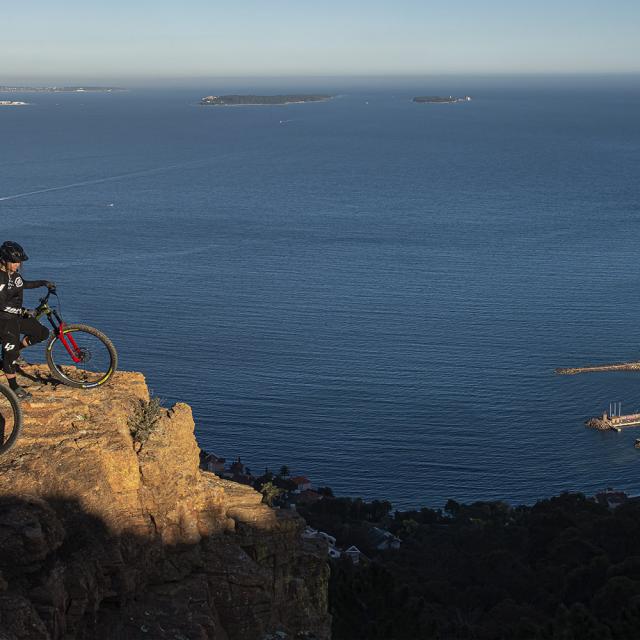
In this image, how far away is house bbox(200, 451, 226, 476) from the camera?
50.4 meters

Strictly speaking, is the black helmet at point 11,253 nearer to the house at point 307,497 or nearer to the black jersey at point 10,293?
the black jersey at point 10,293

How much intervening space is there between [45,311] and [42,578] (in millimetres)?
3612

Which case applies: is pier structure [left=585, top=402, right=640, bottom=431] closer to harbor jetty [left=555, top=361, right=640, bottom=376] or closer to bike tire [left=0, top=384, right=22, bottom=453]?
harbor jetty [left=555, top=361, right=640, bottom=376]

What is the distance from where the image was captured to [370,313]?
7788 cm

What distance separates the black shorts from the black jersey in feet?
0.24

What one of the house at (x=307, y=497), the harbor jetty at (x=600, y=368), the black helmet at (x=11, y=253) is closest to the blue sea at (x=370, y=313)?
the harbor jetty at (x=600, y=368)

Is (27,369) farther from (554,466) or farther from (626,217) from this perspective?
(626,217)

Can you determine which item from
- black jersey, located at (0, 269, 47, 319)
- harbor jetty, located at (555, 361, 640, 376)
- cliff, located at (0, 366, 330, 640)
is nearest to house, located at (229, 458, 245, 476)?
harbor jetty, located at (555, 361, 640, 376)

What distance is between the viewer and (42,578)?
7.90 meters

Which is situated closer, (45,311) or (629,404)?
(45,311)

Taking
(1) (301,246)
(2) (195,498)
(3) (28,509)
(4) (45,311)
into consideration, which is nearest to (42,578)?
(3) (28,509)

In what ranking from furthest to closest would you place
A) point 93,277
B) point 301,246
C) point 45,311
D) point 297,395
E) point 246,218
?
point 246,218 → point 301,246 → point 93,277 → point 297,395 → point 45,311

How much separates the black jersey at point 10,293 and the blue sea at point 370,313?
Result: 43090 millimetres

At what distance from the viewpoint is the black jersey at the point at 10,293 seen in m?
10.2
